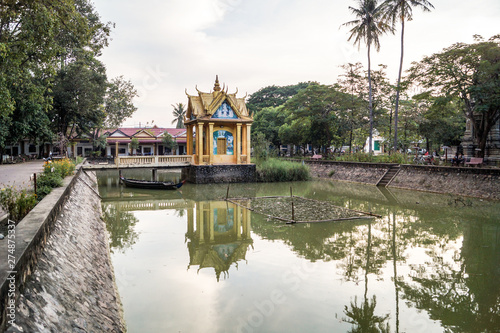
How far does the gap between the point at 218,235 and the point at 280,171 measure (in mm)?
14371

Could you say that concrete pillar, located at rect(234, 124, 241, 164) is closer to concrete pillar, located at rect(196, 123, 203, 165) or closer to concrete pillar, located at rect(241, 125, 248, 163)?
concrete pillar, located at rect(241, 125, 248, 163)

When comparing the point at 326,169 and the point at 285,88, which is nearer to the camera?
the point at 326,169

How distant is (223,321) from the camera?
4.71m

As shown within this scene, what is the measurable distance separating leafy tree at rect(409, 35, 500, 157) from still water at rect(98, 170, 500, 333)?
7.00 m

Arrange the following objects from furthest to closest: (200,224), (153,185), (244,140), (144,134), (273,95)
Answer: (273,95) → (144,134) → (244,140) → (153,185) → (200,224)

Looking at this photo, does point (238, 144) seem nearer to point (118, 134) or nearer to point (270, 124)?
point (270, 124)

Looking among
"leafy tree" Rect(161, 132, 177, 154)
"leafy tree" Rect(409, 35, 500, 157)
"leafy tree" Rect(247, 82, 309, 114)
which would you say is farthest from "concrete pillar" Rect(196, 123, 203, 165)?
"leafy tree" Rect(247, 82, 309, 114)

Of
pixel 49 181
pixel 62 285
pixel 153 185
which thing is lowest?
pixel 153 185

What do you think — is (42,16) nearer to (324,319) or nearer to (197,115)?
(324,319)

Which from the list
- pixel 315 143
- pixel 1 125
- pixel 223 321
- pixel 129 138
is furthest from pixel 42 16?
pixel 129 138

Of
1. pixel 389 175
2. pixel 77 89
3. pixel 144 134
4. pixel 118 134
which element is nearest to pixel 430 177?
pixel 389 175

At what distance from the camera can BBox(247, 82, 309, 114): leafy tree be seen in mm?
50812

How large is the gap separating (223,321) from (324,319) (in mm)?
1347

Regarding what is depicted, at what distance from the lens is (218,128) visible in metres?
22.8
